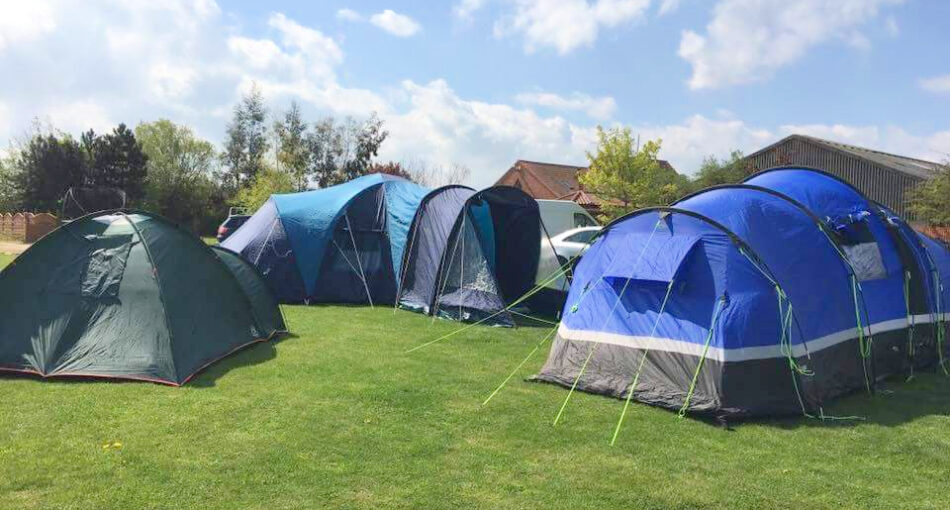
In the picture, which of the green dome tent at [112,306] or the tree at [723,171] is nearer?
the green dome tent at [112,306]

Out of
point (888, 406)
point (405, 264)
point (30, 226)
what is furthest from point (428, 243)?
point (30, 226)

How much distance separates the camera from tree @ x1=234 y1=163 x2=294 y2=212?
107 feet

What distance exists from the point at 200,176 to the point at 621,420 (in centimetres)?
4433

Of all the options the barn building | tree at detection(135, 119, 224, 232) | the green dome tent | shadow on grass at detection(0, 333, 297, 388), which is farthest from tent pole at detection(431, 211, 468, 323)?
tree at detection(135, 119, 224, 232)

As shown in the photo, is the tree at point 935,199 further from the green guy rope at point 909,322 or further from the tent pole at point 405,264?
the tent pole at point 405,264

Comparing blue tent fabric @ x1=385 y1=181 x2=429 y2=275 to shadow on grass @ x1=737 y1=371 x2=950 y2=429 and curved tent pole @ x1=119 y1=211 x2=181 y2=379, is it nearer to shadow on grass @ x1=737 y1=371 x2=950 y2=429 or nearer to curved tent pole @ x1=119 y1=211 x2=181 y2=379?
curved tent pole @ x1=119 y1=211 x2=181 y2=379

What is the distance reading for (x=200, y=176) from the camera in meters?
44.6

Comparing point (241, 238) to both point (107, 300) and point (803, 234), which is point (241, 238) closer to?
point (107, 300)

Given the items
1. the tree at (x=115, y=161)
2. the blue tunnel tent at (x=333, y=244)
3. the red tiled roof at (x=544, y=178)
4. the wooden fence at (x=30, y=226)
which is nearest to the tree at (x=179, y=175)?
the tree at (x=115, y=161)

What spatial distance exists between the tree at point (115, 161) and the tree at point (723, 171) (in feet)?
100

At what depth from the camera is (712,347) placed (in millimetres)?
5918

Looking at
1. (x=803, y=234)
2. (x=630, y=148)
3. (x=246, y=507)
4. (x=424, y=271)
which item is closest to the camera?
(x=246, y=507)

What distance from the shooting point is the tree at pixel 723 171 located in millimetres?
30797

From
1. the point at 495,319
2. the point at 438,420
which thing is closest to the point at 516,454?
the point at 438,420
